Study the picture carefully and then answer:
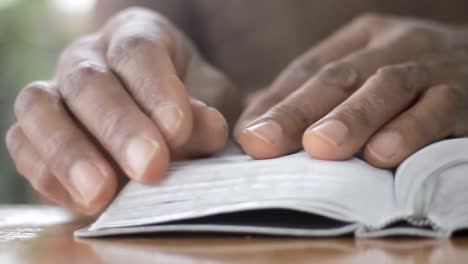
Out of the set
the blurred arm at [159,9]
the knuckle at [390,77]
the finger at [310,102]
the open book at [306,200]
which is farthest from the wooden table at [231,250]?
the blurred arm at [159,9]

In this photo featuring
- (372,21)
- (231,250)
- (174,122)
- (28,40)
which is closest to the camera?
(231,250)

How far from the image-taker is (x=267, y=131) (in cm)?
61

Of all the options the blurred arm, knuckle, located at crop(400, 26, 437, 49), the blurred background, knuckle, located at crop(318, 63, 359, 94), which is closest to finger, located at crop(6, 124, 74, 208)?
knuckle, located at crop(318, 63, 359, 94)

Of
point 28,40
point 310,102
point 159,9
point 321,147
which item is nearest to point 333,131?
point 321,147

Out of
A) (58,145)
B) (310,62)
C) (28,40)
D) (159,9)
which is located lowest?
(28,40)

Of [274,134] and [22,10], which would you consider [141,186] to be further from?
[22,10]

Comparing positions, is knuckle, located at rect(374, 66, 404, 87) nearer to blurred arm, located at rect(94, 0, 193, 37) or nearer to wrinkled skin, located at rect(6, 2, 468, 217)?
wrinkled skin, located at rect(6, 2, 468, 217)

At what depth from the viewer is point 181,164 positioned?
617mm

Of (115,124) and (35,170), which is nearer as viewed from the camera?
(115,124)

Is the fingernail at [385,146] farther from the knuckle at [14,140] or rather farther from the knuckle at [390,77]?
the knuckle at [14,140]

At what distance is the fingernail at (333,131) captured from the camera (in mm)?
561

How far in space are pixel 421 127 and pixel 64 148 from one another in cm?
36

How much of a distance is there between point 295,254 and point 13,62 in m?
2.27

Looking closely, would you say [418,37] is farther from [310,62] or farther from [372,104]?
[372,104]
